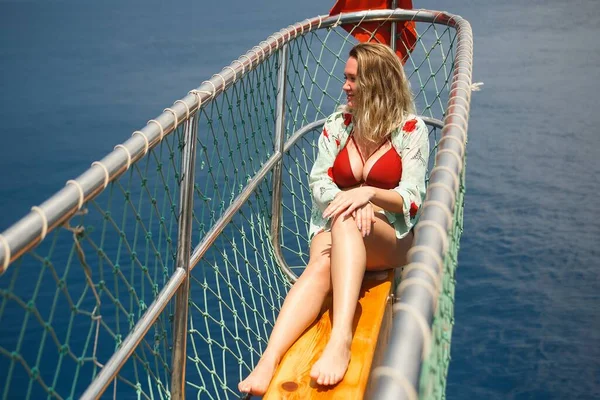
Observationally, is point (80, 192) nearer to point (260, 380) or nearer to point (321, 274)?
point (260, 380)

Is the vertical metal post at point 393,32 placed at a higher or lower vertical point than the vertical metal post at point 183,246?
higher

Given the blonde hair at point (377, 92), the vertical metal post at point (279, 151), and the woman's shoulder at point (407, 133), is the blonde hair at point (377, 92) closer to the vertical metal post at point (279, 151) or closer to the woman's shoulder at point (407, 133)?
the woman's shoulder at point (407, 133)

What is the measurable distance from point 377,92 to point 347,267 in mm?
519

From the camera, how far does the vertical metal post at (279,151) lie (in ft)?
8.45

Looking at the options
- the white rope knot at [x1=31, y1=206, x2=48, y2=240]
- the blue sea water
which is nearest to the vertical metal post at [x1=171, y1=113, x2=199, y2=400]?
the white rope knot at [x1=31, y1=206, x2=48, y2=240]

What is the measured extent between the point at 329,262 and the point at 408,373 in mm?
1291

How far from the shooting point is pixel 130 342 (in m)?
1.53

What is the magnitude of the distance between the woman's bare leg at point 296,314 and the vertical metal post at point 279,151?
25.3 inches

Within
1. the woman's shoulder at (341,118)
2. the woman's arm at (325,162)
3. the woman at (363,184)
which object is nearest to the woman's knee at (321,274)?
the woman at (363,184)

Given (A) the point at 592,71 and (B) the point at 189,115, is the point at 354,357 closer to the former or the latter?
(B) the point at 189,115

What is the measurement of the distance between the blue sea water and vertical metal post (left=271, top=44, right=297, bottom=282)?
1.42 m

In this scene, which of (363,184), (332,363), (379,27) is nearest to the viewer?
(332,363)

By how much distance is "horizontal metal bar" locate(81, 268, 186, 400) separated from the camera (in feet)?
4.53

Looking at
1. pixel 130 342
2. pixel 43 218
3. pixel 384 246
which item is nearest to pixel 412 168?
pixel 384 246
